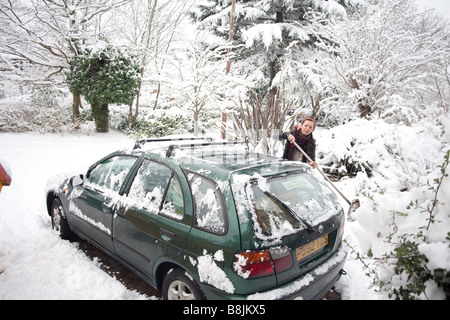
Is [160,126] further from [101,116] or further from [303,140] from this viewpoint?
[303,140]

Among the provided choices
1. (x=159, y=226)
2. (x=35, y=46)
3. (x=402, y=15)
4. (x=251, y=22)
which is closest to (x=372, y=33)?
(x=402, y=15)

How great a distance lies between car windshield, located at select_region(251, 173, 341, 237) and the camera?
5.68 ft

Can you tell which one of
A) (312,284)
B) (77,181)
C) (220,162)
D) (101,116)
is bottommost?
(312,284)

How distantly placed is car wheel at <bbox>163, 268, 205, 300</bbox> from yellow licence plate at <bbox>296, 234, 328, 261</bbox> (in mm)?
785

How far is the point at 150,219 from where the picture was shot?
6.89ft

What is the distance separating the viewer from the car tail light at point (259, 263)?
1.56 meters

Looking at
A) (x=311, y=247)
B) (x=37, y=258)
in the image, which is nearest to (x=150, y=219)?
(x=311, y=247)

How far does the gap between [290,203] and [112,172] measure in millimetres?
2057

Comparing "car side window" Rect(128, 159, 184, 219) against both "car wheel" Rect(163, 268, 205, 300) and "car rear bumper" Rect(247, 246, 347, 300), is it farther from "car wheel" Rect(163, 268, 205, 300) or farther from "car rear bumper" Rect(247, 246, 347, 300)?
"car rear bumper" Rect(247, 246, 347, 300)

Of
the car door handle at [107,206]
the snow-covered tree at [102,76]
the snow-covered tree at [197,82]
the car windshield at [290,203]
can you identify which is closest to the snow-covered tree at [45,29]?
the snow-covered tree at [102,76]

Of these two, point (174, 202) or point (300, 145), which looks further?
point (300, 145)

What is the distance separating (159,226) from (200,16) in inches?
651

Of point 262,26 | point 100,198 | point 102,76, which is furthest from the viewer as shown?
point 262,26

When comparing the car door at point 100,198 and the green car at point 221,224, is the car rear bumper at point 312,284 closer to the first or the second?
the green car at point 221,224
